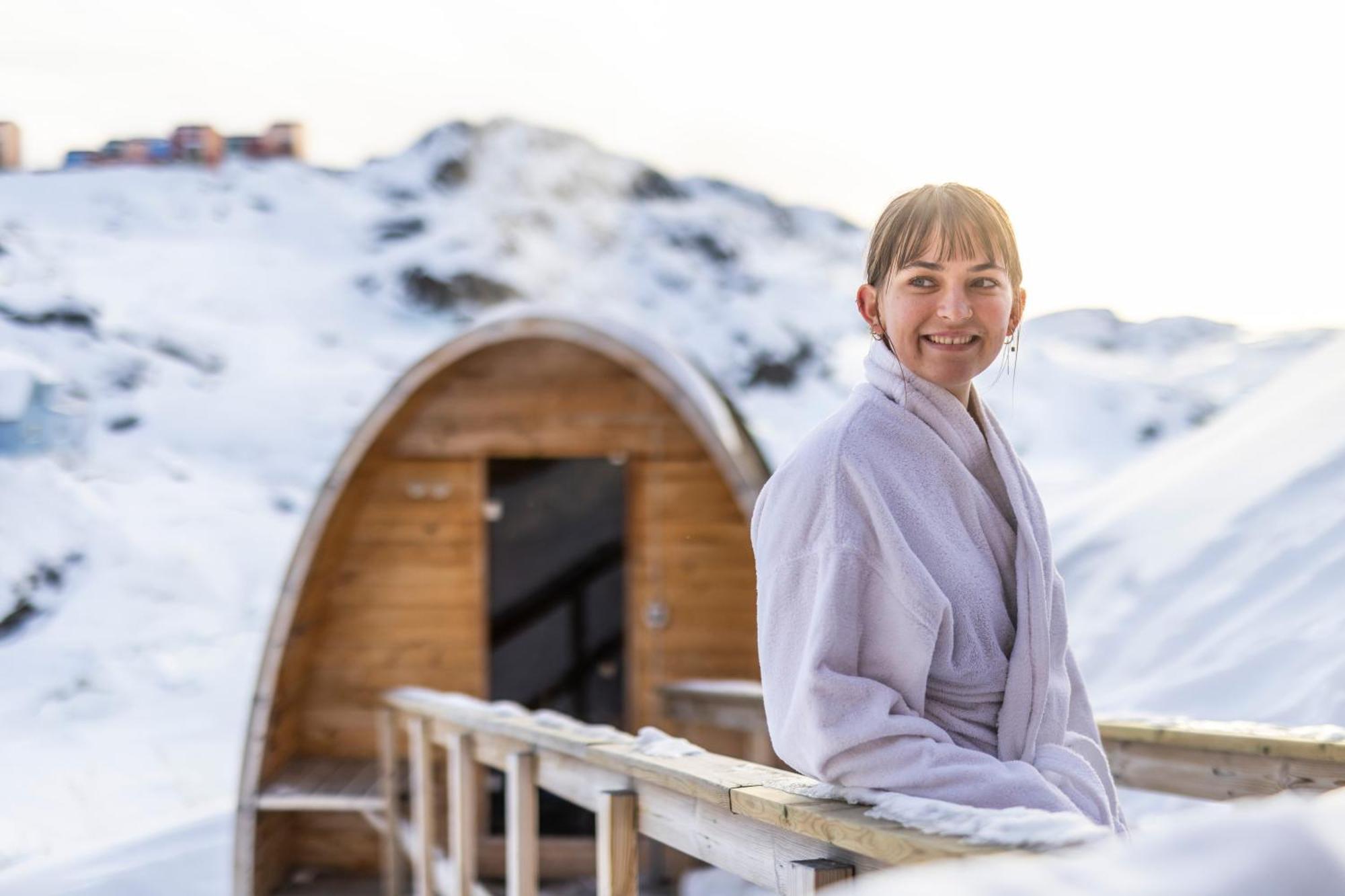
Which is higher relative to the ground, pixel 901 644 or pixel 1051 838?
pixel 901 644

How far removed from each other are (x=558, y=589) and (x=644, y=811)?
3792 mm

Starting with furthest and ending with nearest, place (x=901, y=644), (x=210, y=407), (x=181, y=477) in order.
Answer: (x=210, y=407)
(x=181, y=477)
(x=901, y=644)

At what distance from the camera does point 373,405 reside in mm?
7660

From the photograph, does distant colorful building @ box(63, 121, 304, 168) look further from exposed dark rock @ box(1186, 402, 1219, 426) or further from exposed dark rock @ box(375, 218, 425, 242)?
exposed dark rock @ box(1186, 402, 1219, 426)

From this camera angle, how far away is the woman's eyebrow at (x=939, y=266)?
1.63 metres

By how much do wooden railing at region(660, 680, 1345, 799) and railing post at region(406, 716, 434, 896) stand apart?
101 inches

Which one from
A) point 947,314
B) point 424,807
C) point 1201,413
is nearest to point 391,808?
point 424,807

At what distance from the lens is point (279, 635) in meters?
5.30

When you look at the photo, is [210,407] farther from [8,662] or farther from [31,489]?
[8,662]

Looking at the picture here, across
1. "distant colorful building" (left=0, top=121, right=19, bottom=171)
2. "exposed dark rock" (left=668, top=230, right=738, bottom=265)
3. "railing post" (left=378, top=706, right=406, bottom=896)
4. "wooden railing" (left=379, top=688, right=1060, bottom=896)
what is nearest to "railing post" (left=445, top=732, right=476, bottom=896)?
"wooden railing" (left=379, top=688, right=1060, bottom=896)

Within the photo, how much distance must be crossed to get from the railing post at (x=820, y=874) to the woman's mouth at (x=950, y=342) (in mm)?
699

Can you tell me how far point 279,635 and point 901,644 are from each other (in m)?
4.30

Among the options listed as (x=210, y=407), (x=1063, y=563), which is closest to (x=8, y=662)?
(x=210, y=407)

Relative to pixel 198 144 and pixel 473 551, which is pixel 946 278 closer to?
pixel 473 551
